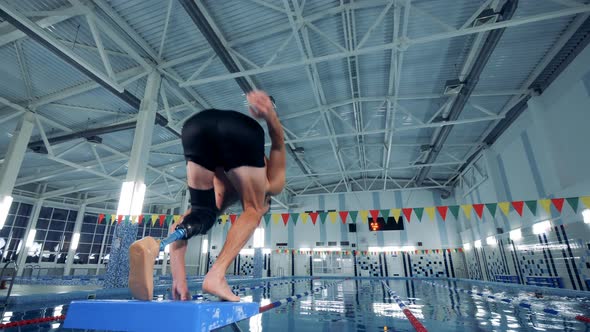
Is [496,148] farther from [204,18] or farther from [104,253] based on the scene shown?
[104,253]

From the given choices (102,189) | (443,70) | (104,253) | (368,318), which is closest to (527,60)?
(443,70)

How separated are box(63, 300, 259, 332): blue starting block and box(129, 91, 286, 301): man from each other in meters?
0.17

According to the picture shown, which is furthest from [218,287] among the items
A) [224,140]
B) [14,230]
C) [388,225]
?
[14,230]

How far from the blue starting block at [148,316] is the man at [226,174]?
0.57 ft

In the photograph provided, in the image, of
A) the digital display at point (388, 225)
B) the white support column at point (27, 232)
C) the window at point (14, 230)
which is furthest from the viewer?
the digital display at point (388, 225)

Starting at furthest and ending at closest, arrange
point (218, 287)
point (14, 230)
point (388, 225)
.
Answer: point (388, 225) < point (14, 230) < point (218, 287)

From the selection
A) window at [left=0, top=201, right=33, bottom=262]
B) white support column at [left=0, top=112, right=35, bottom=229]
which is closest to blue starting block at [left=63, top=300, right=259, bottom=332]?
white support column at [left=0, top=112, right=35, bottom=229]

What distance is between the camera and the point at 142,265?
1.09m

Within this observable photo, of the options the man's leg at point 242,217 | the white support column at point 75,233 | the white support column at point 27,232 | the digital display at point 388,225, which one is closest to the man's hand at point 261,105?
the man's leg at point 242,217

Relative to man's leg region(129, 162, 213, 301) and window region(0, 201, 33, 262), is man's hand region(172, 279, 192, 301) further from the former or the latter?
window region(0, 201, 33, 262)

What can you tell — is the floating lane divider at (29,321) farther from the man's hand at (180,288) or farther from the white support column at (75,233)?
the white support column at (75,233)

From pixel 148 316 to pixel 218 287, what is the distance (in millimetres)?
351

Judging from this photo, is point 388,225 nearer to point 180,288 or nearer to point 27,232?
point 180,288

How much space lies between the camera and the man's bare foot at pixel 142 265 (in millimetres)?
1083
